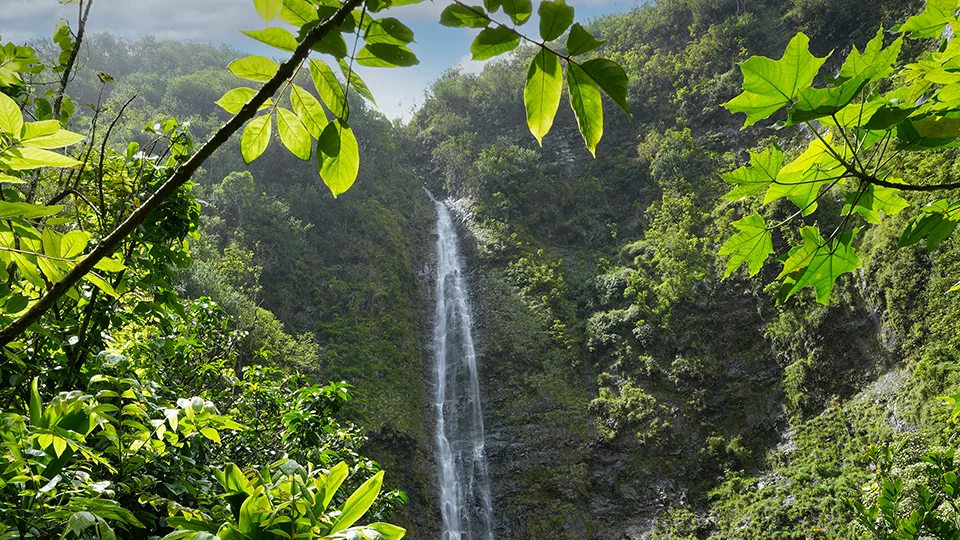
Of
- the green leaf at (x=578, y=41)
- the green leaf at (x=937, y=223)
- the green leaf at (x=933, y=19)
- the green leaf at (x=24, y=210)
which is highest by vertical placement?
the green leaf at (x=933, y=19)

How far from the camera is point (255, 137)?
1.80ft

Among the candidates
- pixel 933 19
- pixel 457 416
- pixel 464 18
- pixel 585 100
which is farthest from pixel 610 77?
pixel 457 416

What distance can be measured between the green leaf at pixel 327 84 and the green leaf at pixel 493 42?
0.43 ft

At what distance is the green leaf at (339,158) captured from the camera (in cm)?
46

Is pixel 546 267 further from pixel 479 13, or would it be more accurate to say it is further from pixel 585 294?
pixel 479 13

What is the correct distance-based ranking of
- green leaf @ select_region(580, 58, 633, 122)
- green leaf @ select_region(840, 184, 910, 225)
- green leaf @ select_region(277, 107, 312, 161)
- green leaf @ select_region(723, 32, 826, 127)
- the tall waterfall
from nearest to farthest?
green leaf @ select_region(580, 58, 633, 122)
green leaf @ select_region(277, 107, 312, 161)
green leaf @ select_region(723, 32, 826, 127)
green leaf @ select_region(840, 184, 910, 225)
the tall waterfall

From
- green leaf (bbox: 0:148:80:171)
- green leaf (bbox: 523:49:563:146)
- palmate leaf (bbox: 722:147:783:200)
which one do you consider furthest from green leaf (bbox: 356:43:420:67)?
palmate leaf (bbox: 722:147:783:200)

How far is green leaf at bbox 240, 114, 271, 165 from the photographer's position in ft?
1.75

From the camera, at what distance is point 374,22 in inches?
18.6

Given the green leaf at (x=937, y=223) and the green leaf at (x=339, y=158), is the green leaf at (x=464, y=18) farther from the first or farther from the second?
the green leaf at (x=937, y=223)

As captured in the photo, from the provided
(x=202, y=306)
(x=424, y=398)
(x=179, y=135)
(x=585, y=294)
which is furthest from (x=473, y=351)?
(x=179, y=135)

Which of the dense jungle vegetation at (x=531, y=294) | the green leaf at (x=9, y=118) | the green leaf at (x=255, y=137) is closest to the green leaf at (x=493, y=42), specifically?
the dense jungle vegetation at (x=531, y=294)

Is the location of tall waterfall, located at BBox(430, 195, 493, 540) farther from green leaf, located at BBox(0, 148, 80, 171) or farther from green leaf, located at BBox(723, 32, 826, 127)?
green leaf, located at BBox(0, 148, 80, 171)

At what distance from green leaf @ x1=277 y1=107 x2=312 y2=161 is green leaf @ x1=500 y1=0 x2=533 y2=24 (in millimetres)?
235
